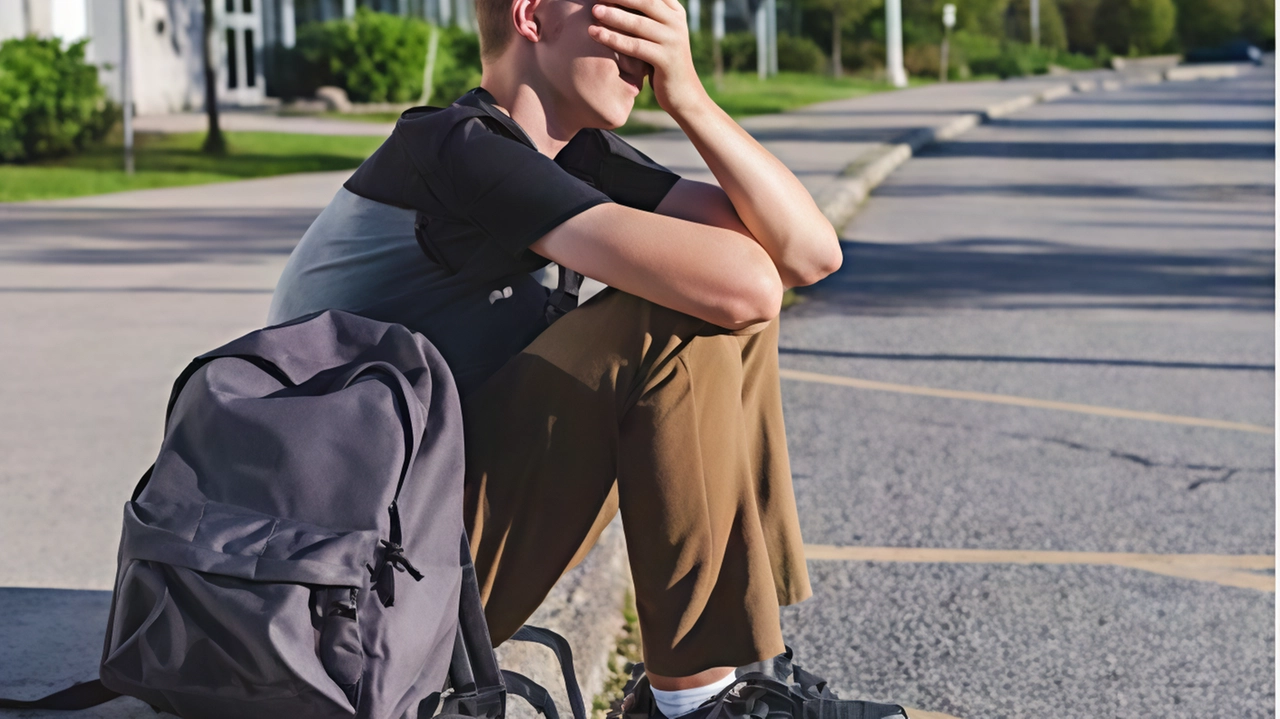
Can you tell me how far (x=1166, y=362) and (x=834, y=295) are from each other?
2282mm

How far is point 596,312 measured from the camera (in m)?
2.19

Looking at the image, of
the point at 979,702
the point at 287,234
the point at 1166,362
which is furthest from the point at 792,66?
the point at 979,702

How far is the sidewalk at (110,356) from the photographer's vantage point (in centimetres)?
290

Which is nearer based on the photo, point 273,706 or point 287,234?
point 273,706

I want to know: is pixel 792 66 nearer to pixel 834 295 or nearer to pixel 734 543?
pixel 834 295

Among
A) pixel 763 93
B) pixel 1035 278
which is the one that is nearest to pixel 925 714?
pixel 1035 278

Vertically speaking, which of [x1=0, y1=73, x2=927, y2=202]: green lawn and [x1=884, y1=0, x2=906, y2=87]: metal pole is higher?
[x1=884, y1=0, x2=906, y2=87]: metal pole

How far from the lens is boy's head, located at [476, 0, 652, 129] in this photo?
2363mm

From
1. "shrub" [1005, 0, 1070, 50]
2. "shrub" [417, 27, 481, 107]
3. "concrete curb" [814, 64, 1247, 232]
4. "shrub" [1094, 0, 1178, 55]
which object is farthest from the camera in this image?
"shrub" [1094, 0, 1178, 55]

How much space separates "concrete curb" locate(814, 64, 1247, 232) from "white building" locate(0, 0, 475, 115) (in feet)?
35.2

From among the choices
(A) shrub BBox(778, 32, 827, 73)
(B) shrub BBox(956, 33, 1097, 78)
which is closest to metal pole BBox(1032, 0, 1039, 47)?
(B) shrub BBox(956, 33, 1097, 78)

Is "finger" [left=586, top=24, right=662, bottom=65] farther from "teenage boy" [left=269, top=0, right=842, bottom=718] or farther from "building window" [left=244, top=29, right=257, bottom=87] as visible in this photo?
"building window" [left=244, top=29, right=257, bottom=87]

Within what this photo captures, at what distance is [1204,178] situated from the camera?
51.8 ft

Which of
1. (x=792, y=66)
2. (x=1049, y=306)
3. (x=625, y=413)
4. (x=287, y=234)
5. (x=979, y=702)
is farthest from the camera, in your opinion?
(x=792, y=66)
